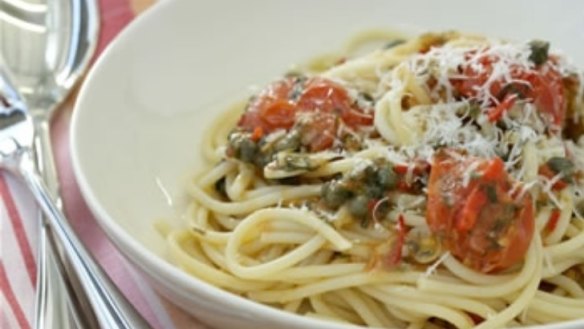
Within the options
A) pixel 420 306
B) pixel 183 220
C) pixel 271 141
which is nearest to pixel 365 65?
pixel 271 141

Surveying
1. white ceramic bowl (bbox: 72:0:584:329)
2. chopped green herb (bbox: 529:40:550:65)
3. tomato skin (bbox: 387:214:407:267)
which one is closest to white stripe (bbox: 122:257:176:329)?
white ceramic bowl (bbox: 72:0:584:329)

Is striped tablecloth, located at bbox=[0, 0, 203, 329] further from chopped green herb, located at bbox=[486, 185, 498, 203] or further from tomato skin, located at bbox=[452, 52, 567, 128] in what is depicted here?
tomato skin, located at bbox=[452, 52, 567, 128]

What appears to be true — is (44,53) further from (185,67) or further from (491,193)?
(491,193)

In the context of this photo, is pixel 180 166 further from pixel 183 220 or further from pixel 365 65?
pixel 365 65

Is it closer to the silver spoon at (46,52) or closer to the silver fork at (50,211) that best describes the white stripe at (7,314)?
the silver fork at (50,211)

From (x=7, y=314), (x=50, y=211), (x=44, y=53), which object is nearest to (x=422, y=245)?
(x=50, y=211)

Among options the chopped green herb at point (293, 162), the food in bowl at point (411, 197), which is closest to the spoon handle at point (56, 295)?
the food in bowl at point (411, 197)
